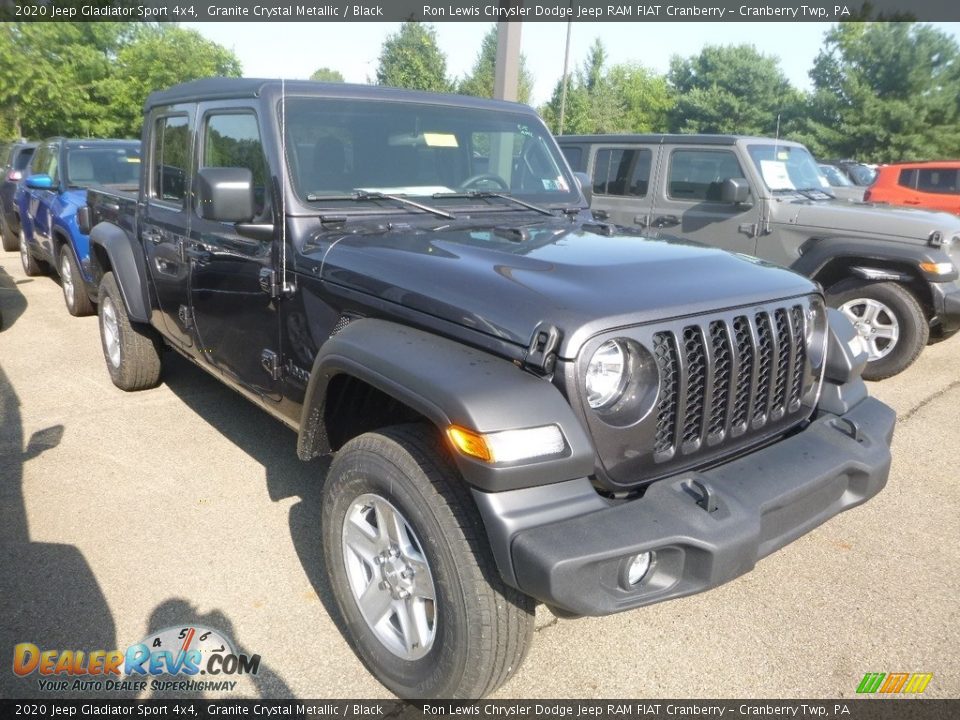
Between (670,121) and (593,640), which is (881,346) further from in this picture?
(670,121)

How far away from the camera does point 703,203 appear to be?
6.77 m

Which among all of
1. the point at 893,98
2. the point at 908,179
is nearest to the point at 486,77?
the point at 893,98

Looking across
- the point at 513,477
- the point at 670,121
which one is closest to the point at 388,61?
the point at 670,121

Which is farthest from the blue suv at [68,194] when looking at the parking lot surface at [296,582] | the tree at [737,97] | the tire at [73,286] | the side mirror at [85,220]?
the tree at [737,97]

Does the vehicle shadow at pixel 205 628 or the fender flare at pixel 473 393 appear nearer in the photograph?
Answer: the fender flare at pixel 473 393

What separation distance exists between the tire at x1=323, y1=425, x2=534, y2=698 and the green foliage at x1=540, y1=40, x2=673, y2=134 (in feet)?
135

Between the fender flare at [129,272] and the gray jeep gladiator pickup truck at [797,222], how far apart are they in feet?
10.7

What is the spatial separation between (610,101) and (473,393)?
4764 centimetres

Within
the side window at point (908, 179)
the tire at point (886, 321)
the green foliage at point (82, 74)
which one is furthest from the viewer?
the green foliage at point (82, 74)

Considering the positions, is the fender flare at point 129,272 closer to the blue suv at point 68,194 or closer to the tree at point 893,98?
the blue suv at point 68,194

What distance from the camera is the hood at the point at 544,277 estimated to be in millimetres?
2092

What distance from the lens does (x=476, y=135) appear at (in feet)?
11.8

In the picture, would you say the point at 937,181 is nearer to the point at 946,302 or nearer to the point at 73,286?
the point at 946,302

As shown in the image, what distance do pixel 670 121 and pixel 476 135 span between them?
4648cm
